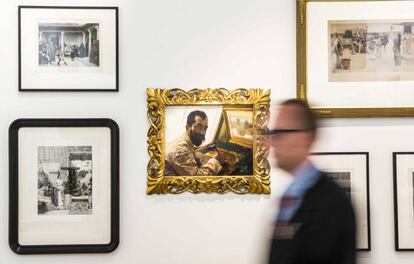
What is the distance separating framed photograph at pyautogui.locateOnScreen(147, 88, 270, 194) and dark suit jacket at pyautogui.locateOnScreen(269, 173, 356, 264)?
4.78ft

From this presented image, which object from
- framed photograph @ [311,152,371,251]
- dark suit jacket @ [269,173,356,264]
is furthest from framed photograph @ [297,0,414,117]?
dark suit jacket @ [269,173,356,264]

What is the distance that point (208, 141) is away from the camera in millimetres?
3180

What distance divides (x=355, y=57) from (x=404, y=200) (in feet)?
2.60

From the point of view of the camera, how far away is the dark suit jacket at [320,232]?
1.66m

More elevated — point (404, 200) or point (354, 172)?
point (354, 172)

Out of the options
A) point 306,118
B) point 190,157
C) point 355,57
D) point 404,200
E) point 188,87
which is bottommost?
point 404,200

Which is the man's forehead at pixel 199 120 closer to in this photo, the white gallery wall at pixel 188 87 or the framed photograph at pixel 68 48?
the white gallery wall at pixel 188 87

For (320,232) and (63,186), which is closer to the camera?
(320,232)

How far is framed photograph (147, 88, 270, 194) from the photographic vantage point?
10.4 ft

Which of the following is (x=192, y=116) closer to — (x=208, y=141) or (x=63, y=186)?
(x=208, y=141)

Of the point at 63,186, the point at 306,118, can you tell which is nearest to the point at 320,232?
the point at 306,118

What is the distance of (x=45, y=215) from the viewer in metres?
3.12

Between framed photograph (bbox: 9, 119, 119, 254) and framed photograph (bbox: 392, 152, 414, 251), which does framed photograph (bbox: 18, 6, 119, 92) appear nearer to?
framed photograph (bbox: 9, 119, 119, 254)

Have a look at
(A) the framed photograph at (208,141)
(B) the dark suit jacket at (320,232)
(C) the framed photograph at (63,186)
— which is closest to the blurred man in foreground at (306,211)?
(B) the dark suit jacket at (320,232)
